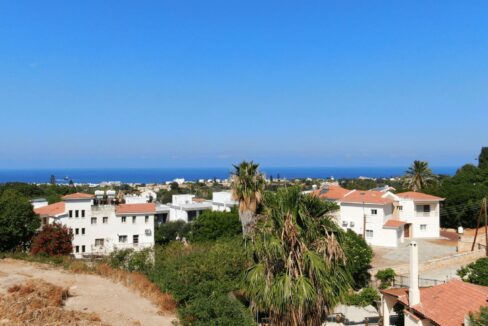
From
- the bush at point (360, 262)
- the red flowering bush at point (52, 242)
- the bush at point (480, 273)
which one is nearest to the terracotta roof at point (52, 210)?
the red flowering bush at point (52, 242)

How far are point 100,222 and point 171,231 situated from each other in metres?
10.5

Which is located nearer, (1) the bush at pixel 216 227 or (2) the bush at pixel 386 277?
(2) the bush at pixel 386 277

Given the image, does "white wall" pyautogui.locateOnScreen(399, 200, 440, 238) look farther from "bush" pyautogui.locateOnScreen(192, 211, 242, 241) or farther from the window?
"bush" pyautogui.locateOnScreen(192, 211, 242, 241)

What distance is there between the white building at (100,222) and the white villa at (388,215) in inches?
781

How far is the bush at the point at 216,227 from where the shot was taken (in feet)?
136

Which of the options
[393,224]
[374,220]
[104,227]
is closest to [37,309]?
[104,227]

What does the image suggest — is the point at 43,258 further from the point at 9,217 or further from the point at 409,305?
the point at 409,305

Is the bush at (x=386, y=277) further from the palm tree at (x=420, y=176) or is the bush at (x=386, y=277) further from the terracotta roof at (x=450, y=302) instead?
the palm tree at (x=420, y=176)

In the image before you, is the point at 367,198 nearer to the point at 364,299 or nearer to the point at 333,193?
the point at 333,193

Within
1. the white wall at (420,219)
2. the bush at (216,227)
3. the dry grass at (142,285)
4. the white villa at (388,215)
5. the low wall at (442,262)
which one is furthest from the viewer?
the white wall at (420,219)

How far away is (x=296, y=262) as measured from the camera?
1212cm

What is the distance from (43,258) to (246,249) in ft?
70.1

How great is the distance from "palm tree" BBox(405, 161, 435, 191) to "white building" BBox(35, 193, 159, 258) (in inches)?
1421

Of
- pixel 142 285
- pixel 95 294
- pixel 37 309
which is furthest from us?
pixel 142 285
